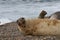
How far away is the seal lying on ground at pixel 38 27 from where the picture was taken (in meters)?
2.55

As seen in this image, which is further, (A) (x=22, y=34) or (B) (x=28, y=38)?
(A) (x=22, y=34)

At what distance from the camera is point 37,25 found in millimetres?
2598

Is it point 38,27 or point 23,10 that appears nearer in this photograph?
point 38,27

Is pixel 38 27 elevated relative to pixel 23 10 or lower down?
elevated

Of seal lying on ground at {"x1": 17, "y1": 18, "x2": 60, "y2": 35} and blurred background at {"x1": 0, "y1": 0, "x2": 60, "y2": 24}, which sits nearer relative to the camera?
seal lying on ground at {"x1": 17, "y1": 18, "x2": 60, "y2": 35}

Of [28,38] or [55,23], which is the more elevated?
[55,23]

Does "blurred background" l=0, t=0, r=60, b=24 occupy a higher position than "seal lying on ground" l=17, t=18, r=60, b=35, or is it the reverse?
"seal lying on ground" l=17, t=18, r=60, b=35

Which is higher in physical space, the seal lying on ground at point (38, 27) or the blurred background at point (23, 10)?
the seal lying on ground at point (38, 27)

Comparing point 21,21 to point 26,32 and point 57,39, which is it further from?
point 57,39

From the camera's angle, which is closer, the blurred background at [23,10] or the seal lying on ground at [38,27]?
the seal lying on ground at [38,27]

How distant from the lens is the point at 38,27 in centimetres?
260

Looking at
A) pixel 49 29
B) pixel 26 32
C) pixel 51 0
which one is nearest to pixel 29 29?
pixel 26 32

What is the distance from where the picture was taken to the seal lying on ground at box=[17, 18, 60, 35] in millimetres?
2555

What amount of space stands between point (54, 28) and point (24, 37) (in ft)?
1.32
